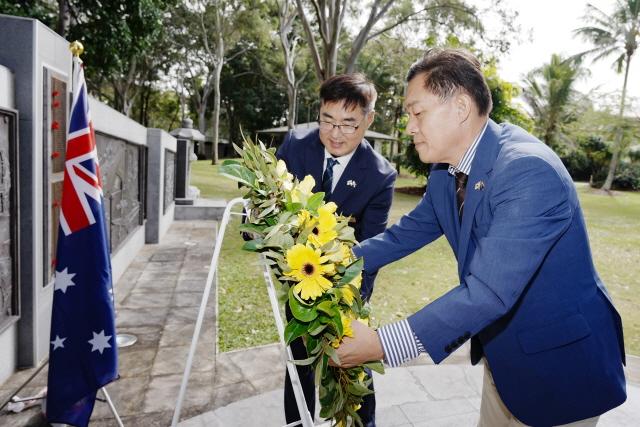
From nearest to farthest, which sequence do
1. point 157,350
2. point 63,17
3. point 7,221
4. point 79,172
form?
point 79,172, point 7,221, point 157,350, point 63,17

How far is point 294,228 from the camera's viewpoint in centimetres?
176

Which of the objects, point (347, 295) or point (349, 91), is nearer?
point (347, 295)

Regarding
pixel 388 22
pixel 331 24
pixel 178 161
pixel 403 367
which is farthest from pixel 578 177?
pixel 403 367

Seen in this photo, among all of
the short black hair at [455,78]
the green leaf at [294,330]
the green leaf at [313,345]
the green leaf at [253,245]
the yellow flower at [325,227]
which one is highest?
the short black hair at [455,78]

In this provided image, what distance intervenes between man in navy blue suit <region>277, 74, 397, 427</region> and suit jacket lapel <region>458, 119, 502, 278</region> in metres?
1.12

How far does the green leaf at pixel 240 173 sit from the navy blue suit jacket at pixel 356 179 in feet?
3.66

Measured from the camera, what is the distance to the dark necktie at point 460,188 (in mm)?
1947

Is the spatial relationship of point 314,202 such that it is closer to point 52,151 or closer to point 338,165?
point 338,165

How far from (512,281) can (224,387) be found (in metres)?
2.79

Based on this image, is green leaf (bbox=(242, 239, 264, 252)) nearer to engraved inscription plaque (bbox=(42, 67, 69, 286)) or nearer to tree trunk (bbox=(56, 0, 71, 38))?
engraved inscription plaque (bbox=(42, 67, 69, 286))

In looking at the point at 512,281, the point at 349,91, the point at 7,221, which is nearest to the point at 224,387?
the point at 7,221

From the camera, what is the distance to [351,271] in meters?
1.72

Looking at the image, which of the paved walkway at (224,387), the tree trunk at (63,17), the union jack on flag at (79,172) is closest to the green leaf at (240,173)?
the union jack on flag at (79,172)

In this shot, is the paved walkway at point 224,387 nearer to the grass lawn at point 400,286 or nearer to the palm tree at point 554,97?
the grass lawn at point 400,286
